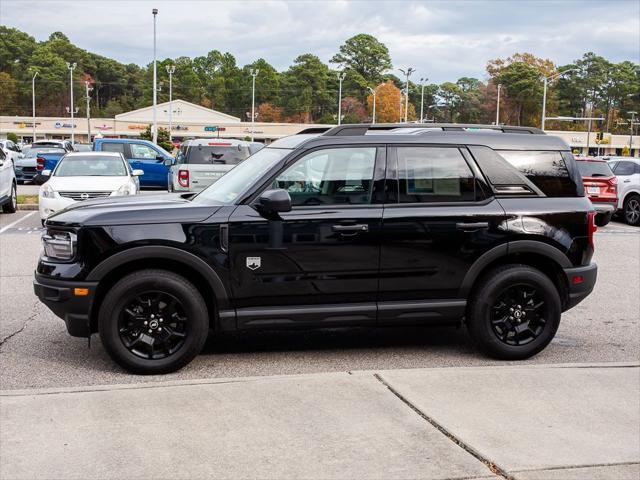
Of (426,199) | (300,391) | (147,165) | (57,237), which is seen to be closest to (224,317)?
(300,391)

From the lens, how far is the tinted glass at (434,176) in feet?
19.6

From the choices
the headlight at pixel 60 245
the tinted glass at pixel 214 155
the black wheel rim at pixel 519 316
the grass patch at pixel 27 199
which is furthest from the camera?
the grass patch at pixel 27 199

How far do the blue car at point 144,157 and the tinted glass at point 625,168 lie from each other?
13.8m

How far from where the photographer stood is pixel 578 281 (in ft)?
20.4

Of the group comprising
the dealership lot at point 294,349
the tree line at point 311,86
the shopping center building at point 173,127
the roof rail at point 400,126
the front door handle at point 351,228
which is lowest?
the dealership lot at point 294,349

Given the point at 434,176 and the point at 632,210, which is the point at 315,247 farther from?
the point at 632,210

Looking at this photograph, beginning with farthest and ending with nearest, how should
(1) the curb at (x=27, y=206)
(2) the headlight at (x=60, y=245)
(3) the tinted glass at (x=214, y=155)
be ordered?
1. (1) the curb at (x=27, y=206)
2. (3) the tinted glass at (x=214, y=155)
3. (2) the headlight at (x=60, y=245)

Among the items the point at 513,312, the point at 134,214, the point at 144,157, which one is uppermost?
the point at 144,157

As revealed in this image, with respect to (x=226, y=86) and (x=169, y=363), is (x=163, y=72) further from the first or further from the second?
(x=169, y=363)

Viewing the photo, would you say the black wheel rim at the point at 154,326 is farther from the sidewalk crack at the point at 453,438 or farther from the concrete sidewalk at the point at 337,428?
the sidewalk crack at the point at 453,438

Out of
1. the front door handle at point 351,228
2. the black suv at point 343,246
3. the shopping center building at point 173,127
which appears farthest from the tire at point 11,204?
the shopping center building at point 173,127

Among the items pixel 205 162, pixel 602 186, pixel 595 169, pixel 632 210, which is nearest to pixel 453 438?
pixel 205 162

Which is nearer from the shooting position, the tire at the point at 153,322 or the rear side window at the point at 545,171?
the tire at the point at 153,322

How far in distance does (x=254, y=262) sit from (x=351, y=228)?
0.78 m
